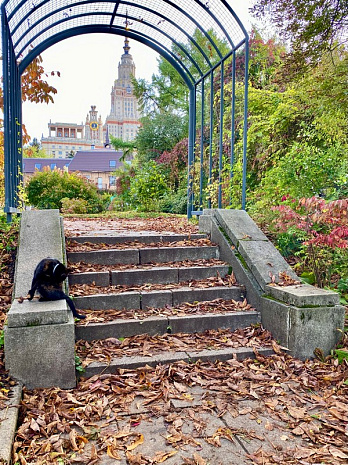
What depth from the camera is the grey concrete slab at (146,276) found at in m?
4.01

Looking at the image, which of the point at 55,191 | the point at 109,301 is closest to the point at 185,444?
the point at 109,301

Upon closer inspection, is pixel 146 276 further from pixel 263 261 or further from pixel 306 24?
pixel 306 24

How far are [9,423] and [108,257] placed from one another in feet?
7.46

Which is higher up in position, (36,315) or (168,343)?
(36,315)

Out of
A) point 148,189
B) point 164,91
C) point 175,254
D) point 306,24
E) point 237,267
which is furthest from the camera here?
point 164,91

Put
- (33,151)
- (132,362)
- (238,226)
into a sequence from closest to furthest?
1. (132,362)
2. (238,226)
3. (33,151)

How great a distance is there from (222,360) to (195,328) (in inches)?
18.4

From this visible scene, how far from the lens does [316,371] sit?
306 cm

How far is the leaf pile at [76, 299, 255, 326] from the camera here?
11.4ft

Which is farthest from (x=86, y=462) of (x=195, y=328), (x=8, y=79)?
(x=8, y=79)

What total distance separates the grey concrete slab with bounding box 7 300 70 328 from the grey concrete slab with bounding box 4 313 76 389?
0.03 metres

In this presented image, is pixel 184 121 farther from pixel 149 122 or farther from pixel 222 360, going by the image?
pixel 222 360

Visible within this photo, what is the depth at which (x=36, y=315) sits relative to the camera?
272 cm

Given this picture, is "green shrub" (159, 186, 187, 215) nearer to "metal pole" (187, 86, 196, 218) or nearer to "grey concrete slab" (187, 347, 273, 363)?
"metal pole" (187, 86, 196, 218)
